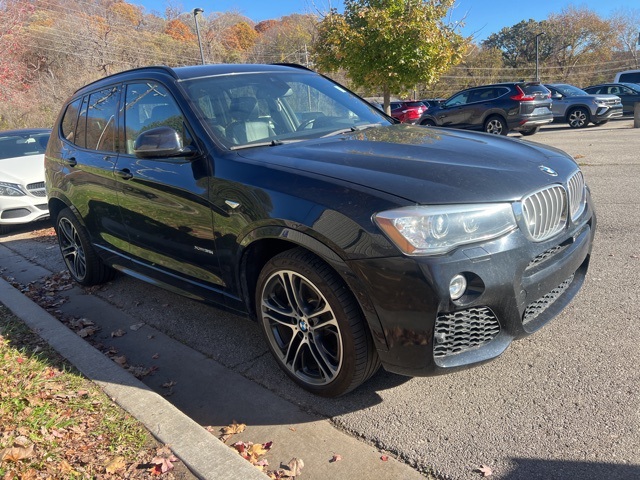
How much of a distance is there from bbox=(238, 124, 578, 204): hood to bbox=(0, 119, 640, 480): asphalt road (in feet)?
3.51

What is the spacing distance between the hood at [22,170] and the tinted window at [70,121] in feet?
10.2

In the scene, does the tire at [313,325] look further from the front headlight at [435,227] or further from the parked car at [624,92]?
the parked car at [624,92]

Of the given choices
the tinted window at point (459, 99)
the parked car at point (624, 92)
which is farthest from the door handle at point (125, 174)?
the parked car at point (624, 92)

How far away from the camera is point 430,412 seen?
2.78m

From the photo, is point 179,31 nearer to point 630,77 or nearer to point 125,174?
point 630,77

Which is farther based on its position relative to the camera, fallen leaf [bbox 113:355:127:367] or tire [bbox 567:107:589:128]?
tire [bbox 567:107:589:128]

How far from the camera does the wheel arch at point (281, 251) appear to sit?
2.49 metres

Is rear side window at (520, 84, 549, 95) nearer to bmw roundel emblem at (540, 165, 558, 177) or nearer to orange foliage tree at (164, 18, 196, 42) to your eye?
bmw roundel emblem at (540, 165, 558, 177)

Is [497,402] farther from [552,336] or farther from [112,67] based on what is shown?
[112,67]

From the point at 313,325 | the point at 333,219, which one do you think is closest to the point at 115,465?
the point at 313,325

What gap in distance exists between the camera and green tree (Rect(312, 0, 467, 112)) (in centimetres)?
1259

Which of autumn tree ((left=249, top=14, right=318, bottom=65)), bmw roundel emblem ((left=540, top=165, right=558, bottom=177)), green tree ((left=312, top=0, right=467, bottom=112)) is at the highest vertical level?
autumn tree ((left=249, top=14, right=318, bottom=65))

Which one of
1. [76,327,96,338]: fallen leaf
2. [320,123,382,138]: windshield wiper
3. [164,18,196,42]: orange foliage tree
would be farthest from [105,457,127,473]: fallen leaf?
[164,18,196,42]: orange foliage tree

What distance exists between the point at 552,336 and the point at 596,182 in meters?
5.22
